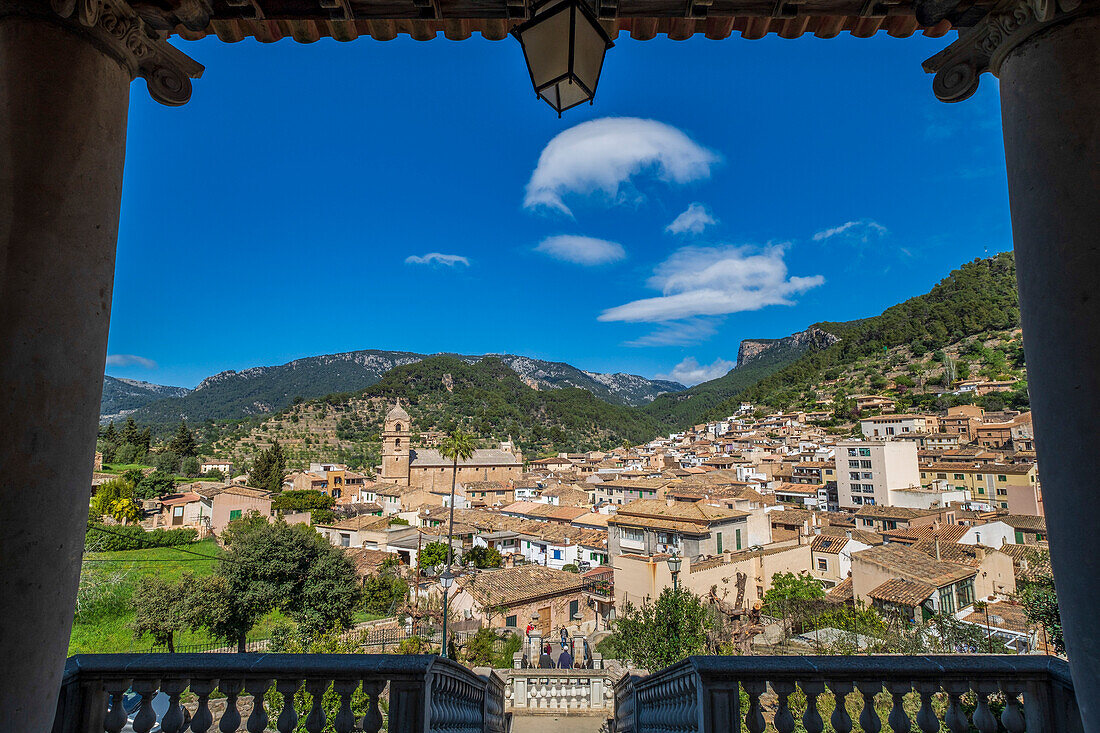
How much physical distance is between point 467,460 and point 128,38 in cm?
7103

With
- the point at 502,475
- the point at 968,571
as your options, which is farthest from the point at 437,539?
the point at 502,475

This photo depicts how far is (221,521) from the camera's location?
1699 inches

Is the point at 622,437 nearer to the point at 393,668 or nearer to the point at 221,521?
the point at 221,521

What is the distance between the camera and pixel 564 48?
7.39 feet

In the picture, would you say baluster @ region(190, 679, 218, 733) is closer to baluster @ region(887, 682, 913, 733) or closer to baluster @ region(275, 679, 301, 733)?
baluster @ region(275, 679, 301, 733)

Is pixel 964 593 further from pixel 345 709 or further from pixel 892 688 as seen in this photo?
pixel 345 709

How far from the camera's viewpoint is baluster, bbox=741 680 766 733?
114 inches

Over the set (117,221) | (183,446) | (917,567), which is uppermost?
(117,221)

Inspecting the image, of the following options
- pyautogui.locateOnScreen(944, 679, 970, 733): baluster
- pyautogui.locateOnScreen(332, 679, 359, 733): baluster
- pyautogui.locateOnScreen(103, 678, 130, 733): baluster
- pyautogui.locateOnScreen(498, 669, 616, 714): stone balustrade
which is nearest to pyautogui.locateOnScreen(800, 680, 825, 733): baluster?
pyautogui.locateOnScreen(944, 679, 970, 733): baluster

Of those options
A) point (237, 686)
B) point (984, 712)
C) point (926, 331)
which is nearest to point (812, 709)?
point (984, 712)

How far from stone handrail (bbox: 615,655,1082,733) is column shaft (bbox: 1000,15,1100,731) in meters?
1.07

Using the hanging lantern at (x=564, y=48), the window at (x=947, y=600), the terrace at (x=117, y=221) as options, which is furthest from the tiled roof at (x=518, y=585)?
the hanging lantern at (x=564, y=48)

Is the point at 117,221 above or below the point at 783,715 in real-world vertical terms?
above

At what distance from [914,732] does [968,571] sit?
20771 mm
